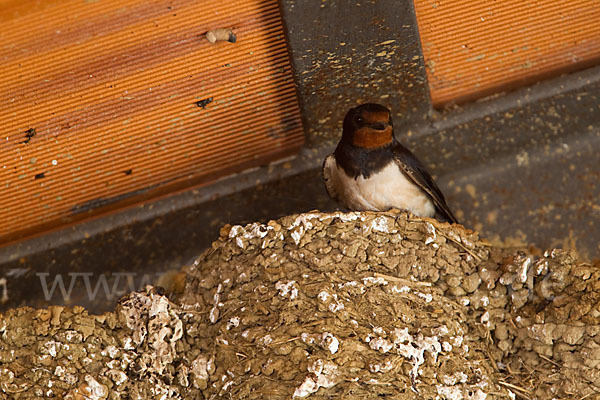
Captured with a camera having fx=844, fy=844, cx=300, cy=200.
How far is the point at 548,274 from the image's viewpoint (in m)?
3.48

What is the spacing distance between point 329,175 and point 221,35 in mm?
815

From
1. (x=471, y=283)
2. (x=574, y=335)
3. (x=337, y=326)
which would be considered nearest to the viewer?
(x=337, y=326)

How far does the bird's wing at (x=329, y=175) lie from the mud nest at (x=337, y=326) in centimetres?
38

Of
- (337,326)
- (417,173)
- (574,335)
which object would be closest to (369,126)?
(417,173)

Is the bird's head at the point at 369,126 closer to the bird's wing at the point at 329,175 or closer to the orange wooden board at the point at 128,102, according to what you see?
the bird's wing at the point at 329,175

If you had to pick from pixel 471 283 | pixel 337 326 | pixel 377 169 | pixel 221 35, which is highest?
pixel 221 35

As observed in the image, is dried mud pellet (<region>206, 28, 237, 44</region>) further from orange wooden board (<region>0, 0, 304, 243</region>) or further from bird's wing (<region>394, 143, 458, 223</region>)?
bird's wing (<region>394, 143, 458, 223</region>)

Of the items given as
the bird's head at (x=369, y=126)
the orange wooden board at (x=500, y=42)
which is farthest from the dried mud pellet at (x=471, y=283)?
the orange wooden board at (x=500, y=42)

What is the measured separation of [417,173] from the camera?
3719 mm

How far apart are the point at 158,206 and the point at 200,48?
891 millimetres

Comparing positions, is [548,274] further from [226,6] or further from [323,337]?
[226,6]

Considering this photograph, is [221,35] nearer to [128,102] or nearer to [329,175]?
[128,102]

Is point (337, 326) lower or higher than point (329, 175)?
lower

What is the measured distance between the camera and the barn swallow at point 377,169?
360cm
